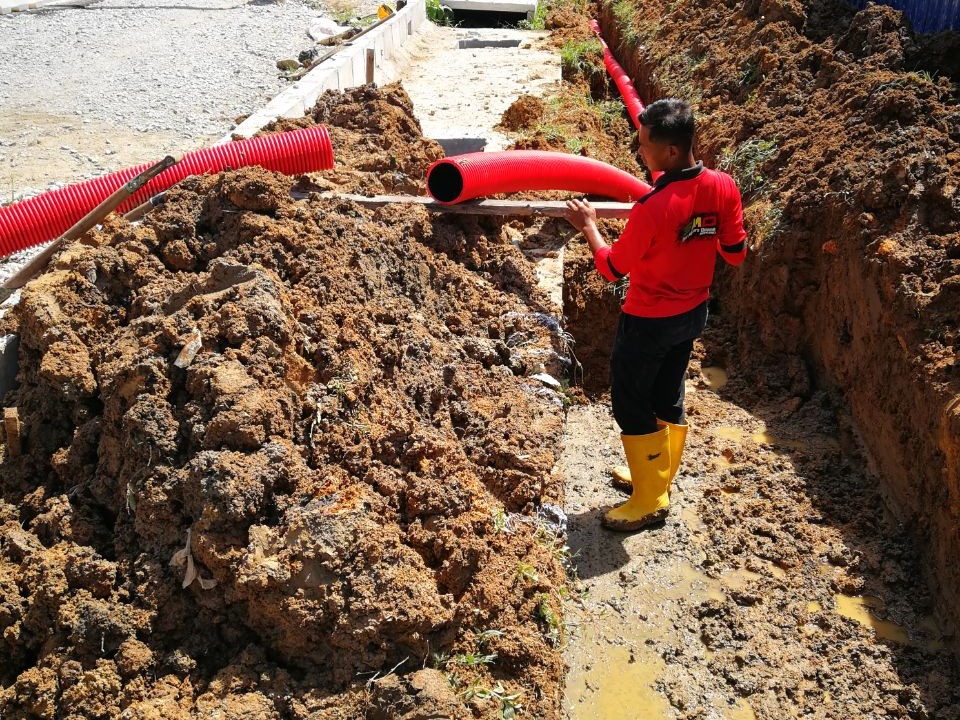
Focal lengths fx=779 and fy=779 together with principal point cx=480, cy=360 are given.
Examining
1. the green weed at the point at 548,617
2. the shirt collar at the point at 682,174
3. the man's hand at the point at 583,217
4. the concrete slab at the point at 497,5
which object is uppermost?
the concrete slab at the point at 497,5

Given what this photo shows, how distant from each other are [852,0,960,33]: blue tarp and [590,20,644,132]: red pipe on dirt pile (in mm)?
2409

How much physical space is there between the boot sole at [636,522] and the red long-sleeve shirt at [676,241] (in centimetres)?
108

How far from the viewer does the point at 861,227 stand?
4.58 m

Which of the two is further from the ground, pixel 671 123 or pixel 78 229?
pixel 671 123

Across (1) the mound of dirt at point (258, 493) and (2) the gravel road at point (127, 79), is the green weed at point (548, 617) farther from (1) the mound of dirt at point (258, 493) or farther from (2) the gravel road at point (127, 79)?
(2) the gravel road at point (127, 79)

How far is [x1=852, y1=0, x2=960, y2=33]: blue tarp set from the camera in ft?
19.3

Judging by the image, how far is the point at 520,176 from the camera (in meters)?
4.88

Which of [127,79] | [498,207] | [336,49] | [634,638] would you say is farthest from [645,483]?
[127,79]

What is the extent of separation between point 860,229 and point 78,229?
424cm

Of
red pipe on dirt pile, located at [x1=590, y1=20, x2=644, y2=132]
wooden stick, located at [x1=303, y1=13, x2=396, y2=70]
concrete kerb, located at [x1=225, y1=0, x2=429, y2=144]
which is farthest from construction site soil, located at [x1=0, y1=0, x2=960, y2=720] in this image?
A: wooden stick, located at [x1=303, y1=13, x2=396, y2=70]

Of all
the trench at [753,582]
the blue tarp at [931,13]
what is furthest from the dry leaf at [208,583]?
the blue tarp at [931,13]

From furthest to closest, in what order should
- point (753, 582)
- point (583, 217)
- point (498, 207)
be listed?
1. point (498, 207)
2. point (583, 217)
3. point (753, 582)

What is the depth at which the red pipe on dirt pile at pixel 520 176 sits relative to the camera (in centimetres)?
460

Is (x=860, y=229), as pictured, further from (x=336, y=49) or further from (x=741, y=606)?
(x=336, y=49)
